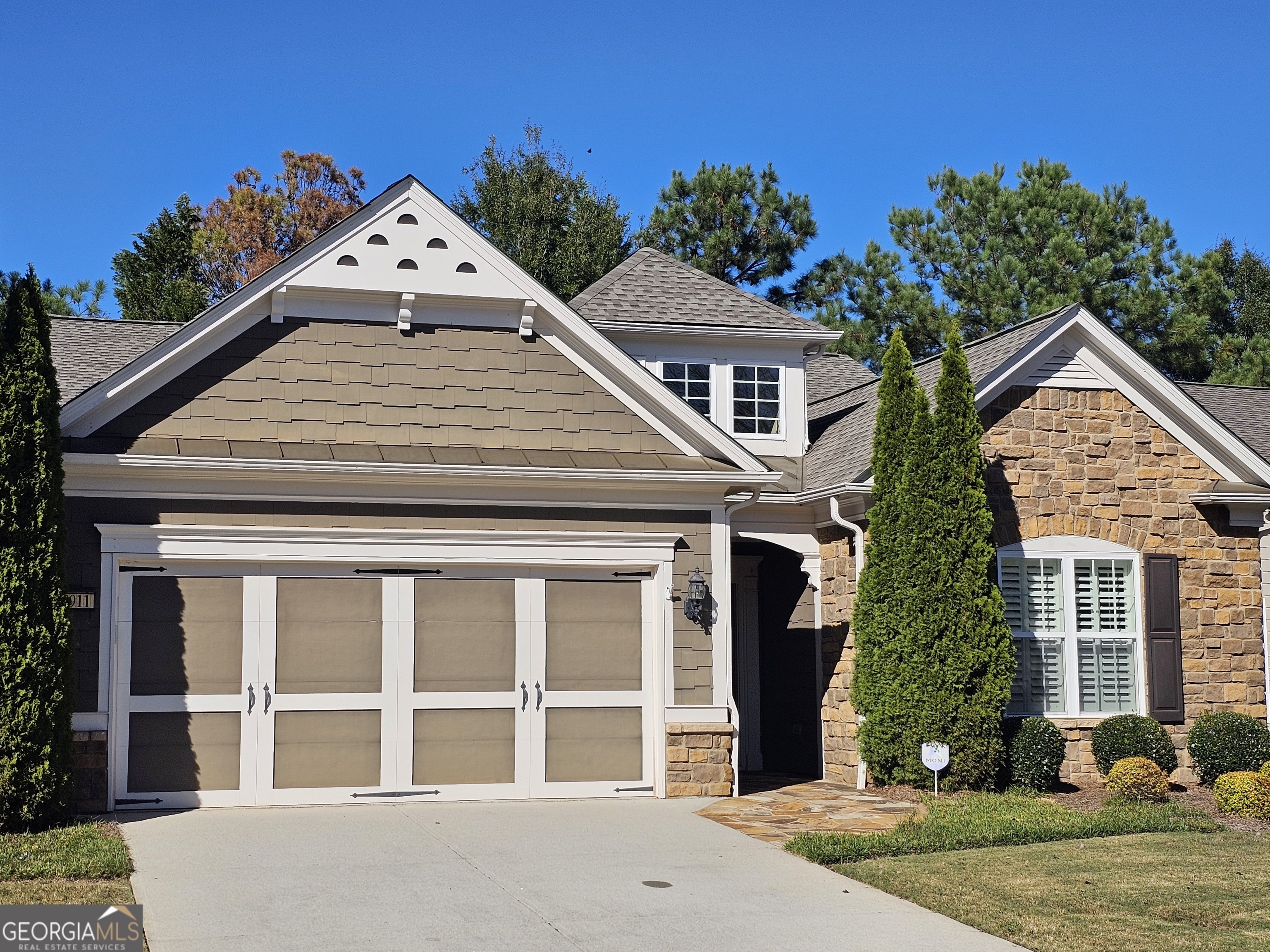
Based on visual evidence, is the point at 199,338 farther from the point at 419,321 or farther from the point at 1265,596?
the point at 1265,596

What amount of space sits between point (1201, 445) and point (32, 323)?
11658mm

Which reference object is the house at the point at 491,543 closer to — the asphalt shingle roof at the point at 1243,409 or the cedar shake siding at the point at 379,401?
the cedar shake siding at the point at 379,401

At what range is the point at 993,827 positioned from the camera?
10.1m

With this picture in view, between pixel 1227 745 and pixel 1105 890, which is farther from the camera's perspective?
pixel 1227 745

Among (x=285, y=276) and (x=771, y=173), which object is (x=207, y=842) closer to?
(x=285, y=276)

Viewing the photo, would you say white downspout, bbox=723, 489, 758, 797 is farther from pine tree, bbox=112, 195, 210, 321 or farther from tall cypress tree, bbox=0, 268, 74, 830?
pine tree, bbox=112, 195, 210, 321

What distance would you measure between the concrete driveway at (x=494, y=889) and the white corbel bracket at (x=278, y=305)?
4.35 m

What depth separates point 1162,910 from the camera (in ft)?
24.6

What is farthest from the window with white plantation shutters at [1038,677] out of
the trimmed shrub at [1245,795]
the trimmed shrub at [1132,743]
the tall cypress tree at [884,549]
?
the trimmed shrub at [1245,795]

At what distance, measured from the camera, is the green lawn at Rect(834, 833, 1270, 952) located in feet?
22.8

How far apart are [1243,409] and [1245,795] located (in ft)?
26.5

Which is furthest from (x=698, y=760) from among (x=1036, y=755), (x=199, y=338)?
(x=199, y=338)

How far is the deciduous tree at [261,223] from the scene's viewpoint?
32.7m

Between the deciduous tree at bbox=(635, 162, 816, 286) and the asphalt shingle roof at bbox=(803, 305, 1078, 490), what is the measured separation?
17000 millimetres
